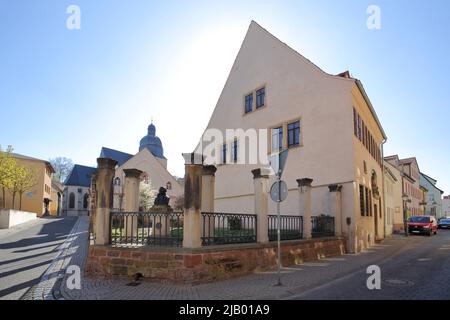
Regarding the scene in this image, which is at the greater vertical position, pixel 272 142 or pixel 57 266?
pixel 272 142

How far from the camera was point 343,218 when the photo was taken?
16562mm

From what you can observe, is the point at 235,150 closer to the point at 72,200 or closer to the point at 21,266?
the point at 21,266

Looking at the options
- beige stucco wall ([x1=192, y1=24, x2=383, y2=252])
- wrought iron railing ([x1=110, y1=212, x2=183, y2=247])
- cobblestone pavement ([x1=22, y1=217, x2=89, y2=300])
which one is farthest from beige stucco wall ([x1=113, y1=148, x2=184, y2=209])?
wrought iron railing ([x1=110, y1=212, x2=183, y2=247])

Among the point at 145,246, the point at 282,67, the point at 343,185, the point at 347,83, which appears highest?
the point at 282,67

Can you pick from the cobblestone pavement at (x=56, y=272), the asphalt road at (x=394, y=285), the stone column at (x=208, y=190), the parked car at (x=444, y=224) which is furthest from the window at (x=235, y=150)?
the parked car at (x=444, y=224)

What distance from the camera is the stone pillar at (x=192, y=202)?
8.69m

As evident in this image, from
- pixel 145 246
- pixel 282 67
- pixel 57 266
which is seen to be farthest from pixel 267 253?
pixel 282 67

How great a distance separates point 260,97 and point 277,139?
3345 millimetres

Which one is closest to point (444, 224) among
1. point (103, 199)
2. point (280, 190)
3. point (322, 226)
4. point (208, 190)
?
point (322, 226)

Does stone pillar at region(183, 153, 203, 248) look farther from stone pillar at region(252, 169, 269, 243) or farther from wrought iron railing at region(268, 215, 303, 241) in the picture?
wrought iron railing at region(268, 215, 303, 241)

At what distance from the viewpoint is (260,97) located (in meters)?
22.0
